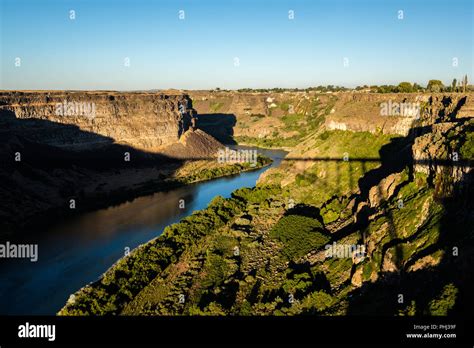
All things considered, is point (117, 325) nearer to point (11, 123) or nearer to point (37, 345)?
point (37, 345)

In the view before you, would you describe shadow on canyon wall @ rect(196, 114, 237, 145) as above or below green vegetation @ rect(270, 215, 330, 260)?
above

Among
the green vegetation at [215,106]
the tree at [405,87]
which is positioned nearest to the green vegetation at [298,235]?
the tree at [405,87]

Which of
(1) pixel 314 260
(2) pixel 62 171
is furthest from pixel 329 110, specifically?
(1) pixel 314 260

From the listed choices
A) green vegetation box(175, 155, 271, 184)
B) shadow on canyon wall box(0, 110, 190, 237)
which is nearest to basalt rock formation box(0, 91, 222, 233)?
shadow on canyon wall box(0, 110, 190, 237)

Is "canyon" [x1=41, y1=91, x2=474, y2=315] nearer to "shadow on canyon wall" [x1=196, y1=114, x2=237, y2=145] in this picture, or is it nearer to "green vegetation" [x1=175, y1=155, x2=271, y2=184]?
"green vegetation" [x1=175, y1=155, x2=271, y2=184]

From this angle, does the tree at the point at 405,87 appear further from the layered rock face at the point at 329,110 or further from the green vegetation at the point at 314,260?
the green vegetation at the point at 314,260

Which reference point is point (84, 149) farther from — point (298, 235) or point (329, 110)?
point (329, 110)
